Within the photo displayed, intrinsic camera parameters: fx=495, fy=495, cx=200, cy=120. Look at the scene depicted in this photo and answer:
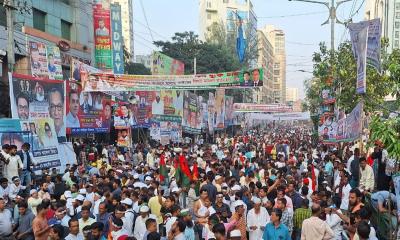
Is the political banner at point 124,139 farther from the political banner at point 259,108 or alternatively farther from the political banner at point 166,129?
the political banner at point 259,108

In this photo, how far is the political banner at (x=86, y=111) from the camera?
18.3 m

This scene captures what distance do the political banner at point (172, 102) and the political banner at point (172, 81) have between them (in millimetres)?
4717

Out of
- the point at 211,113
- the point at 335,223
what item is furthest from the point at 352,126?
the point at 211,113

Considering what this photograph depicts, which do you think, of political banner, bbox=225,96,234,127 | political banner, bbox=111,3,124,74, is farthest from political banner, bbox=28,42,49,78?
political banner, bbox=225,96,234,127

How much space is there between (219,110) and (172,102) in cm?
922

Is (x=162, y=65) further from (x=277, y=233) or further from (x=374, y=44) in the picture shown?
(x=277, y=233)

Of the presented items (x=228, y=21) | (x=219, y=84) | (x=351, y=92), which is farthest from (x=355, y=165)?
(x=228, y=21)

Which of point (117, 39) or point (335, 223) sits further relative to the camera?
point (117, 39)

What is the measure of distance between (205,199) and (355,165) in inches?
196

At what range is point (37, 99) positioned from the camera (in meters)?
14.0

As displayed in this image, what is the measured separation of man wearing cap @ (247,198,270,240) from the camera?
25.4ft

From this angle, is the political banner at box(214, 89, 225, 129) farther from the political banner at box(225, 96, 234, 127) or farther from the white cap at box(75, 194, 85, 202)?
the white cap at box(75, 194, 85, 202)

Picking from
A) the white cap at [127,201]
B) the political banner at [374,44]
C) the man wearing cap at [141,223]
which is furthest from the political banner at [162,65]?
the man wearing cap at [141,223]

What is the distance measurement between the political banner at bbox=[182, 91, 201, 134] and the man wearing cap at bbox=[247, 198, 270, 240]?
2010 centimetres
